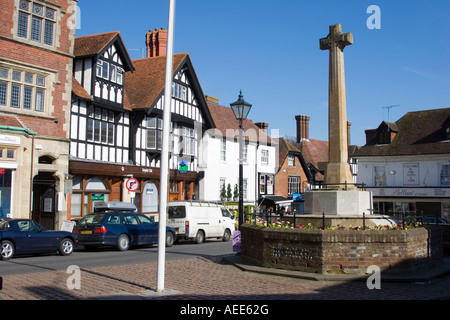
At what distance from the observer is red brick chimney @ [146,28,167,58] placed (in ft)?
123

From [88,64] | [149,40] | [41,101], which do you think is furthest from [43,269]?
[149,40]

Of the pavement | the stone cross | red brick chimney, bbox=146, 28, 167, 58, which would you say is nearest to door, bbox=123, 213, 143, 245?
the pavement

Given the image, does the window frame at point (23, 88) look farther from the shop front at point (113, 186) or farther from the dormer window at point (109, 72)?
the dormer window at point (109, 72)

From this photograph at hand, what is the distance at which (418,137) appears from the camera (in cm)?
4175

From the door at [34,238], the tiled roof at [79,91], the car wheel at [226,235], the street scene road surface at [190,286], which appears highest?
the tiled roof at [79,91]

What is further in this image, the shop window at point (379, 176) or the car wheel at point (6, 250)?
the shop window at point (379, 176)

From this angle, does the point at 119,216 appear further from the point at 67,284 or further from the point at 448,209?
the point at 448,209

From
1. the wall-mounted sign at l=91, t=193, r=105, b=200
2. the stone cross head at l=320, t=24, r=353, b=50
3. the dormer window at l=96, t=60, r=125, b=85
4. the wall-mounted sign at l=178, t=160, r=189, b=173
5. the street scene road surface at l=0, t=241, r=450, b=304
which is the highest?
the dormer window at l=96, t=60, r=125, b=85

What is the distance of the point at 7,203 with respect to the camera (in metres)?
21.8

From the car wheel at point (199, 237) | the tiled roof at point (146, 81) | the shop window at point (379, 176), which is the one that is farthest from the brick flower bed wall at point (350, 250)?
the shop window at point (379, 176)

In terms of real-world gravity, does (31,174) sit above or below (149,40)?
below

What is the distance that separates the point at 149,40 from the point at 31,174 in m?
18.4

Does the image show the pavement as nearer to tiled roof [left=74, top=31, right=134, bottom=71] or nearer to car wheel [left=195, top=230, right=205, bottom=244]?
car wheel [left=195, top=230, right=205, bottom=244]

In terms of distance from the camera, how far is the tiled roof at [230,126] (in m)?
40.6
